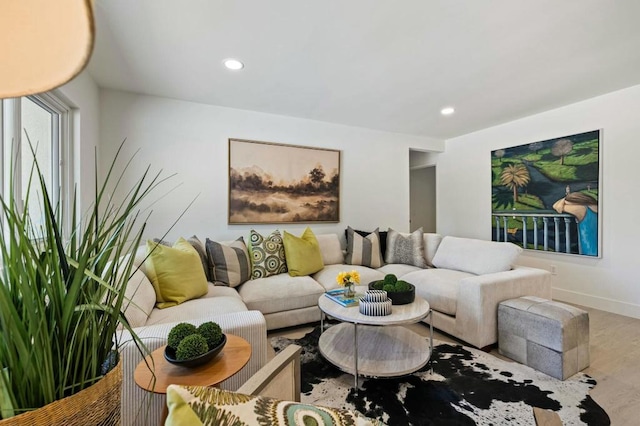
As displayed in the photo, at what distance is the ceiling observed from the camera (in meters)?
1.72

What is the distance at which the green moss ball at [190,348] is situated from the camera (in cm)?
104

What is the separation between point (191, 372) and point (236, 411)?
625mm

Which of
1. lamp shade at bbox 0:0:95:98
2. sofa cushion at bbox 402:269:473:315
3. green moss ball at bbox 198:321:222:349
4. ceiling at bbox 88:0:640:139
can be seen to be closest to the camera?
lamp shade at bbox 0:0:95:98

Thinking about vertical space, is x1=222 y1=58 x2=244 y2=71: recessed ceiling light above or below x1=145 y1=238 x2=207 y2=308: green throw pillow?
above

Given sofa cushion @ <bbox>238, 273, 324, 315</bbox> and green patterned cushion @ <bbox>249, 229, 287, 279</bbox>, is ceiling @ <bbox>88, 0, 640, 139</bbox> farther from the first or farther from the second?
sofa cushion @ <bbox>238, 273, 324, 315</bbox>


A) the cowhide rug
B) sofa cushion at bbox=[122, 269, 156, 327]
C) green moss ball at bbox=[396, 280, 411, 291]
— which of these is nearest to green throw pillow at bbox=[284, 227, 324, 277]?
the cowhide rug

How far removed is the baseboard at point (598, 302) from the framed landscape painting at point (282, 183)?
2910 millimetres

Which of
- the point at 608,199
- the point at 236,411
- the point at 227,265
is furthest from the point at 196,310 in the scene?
the point at 608,199

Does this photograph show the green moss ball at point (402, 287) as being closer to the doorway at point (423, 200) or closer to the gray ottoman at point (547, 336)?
the gray ottoman at point (547, 336)

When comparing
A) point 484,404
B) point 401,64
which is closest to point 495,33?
point 401,64

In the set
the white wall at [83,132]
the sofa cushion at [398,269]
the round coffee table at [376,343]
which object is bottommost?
the round coffee table at [376,343]

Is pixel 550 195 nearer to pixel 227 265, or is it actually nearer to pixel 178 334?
pixel 227 265

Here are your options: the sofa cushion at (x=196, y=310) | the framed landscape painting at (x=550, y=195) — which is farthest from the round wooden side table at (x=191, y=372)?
the framed landscape painting at (x=550, y=195)

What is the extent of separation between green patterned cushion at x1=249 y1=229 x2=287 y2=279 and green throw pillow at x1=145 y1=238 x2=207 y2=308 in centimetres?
76
